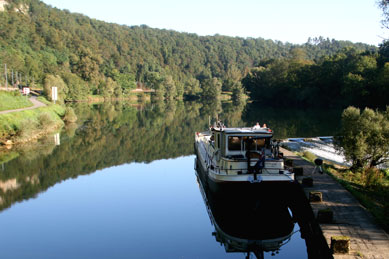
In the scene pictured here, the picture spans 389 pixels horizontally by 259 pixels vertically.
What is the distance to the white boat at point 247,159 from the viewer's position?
56.4ft

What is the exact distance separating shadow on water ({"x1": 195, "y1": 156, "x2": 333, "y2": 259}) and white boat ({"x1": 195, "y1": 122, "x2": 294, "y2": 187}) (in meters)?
0.42

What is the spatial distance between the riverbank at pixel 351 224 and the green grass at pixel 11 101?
44036mm

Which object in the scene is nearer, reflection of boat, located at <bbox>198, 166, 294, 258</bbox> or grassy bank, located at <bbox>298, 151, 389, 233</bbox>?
grassy bank, located at <bbox>298, 151, 389, 233</bbox>

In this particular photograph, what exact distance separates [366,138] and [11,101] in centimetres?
5069

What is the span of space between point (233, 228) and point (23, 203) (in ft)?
41.5

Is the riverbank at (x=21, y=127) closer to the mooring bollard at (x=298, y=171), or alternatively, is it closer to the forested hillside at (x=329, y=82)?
the mooring bollard at (x=298, y=171)

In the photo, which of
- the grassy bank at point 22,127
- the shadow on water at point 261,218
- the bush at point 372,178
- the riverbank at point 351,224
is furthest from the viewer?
the grassy bank at point 22,127

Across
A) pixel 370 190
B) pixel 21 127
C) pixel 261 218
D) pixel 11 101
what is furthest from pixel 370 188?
pixel 11 101

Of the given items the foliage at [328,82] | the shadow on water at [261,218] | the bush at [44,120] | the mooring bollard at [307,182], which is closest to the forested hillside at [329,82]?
the foliage at [328,82]

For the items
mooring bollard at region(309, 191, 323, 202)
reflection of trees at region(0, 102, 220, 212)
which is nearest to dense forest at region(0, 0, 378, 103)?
reflection of trees at region(0, 102, 220, 212)

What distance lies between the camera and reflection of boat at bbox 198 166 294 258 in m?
14.9

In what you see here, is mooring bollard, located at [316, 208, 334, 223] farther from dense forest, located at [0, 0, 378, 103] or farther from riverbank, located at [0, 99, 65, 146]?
dense forest, located at [0, 0, 378, 103]

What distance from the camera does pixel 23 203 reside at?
68.2 feet

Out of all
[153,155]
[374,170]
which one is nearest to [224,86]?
[153,155]
